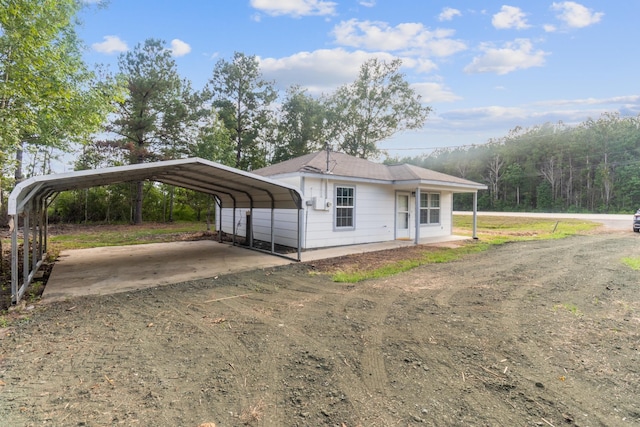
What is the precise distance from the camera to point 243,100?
23953mm

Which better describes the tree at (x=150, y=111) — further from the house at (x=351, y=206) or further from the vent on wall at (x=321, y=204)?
the vent on wall at (x=321, y=204)

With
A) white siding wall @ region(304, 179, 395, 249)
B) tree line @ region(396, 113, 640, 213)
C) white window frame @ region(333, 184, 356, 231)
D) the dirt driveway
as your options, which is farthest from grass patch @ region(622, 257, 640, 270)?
tree line @ region(396, 113, 640, 213)

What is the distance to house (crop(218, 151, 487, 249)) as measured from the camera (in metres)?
9.43

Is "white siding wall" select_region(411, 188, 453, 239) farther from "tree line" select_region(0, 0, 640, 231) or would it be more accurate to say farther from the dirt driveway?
"tree line" select_region(0, 0, 640, 231)

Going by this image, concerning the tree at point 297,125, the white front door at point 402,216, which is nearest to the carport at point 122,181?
the white front door at point 402,216

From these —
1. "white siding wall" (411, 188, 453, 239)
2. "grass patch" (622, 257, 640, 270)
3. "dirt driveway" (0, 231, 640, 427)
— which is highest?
"white siding wall" (411, 188, 453, 239)

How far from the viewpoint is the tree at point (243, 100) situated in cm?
2350

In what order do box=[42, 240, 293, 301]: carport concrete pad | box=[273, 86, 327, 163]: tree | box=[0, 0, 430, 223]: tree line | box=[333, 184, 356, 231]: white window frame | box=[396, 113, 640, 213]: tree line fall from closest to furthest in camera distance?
1. box=[42, 240, 293, 301]: carport concrete pad
2. box=[0, 0, 430, 223]: tree line
3. box=[333, 184, 356, 231]: white window frame
4. box=[273, 86, 327, 163]: tree
5. box=[396, 113, 640, 213]: tree line

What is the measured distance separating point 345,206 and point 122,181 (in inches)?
258

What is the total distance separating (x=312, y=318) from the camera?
13.3 feet

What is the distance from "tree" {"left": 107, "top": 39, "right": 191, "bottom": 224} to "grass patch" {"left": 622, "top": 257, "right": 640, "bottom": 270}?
2020cm

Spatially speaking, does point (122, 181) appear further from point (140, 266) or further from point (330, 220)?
point (330, 220)

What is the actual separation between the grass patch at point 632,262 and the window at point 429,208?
5870 mm

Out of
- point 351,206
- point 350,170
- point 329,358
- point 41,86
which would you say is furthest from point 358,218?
point 41,86
